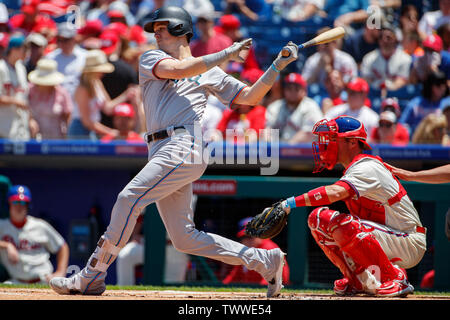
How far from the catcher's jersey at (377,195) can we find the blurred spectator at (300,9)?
18.4ft

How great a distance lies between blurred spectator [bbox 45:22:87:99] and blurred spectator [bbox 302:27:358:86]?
8.92ft

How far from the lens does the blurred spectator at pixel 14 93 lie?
308 inches

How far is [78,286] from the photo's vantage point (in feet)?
14.1

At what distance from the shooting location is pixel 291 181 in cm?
700

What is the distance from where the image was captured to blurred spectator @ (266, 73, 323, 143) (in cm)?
782

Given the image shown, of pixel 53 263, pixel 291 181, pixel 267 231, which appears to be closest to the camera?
pixel 267 231

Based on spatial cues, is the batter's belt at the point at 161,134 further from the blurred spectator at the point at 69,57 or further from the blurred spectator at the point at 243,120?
the blurred spectator at the point at 69,57

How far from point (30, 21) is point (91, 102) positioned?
8.26 feet

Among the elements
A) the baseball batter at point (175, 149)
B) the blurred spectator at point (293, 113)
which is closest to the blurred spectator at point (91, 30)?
the blurred spectator at point (293, 113)

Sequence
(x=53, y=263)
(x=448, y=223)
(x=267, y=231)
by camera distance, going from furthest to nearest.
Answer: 1. (x=53, y=263)
2. (x=448, y=223)
3. (x=267, y=231)

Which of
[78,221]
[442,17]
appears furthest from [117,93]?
[442,17]

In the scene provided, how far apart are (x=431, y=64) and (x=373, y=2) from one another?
166 centimetres

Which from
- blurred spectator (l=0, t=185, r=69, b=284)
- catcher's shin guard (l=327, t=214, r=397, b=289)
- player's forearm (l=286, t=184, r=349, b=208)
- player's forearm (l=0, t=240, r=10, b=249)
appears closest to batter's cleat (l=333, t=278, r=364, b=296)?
catcher's shin guard (l=327, t=214, r=397, b=289)

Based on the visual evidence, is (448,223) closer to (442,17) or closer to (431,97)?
(431,97)
